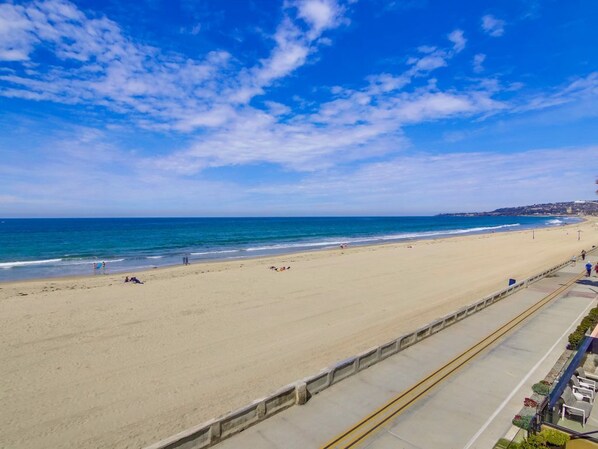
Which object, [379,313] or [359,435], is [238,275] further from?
[359,435]

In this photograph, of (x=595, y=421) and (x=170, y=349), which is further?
Answer: (x=170, y=349)

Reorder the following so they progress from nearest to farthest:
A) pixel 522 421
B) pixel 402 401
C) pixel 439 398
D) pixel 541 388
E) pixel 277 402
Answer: pixel 522 421, pixel 277 402, pixel 402 401, pixel 439 398, pixel 541 388

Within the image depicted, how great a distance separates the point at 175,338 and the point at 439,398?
10622 millimetres

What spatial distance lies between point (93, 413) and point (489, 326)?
13.8 meters

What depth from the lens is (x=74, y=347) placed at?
13734 millimetres

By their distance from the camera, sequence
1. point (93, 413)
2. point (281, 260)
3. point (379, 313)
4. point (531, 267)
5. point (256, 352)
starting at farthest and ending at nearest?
point (281, 260), point (531, 267), point (379, 313), point (256, 352), point (93, 413)

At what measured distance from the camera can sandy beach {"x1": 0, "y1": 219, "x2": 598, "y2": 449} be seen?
911cm

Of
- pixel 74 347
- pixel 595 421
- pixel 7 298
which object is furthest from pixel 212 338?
pixel 7 298

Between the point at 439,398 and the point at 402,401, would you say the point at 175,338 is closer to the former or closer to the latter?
the point at 402,401

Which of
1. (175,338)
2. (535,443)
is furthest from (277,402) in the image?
(175,338)

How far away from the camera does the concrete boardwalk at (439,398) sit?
7.13m

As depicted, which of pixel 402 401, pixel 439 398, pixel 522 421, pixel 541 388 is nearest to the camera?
pixel 522 421

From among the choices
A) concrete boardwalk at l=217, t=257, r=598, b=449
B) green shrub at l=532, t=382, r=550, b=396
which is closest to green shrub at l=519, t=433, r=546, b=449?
concrete boardwalk at l=217, t=257, r=598, b=449

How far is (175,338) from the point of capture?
47.9 feet
